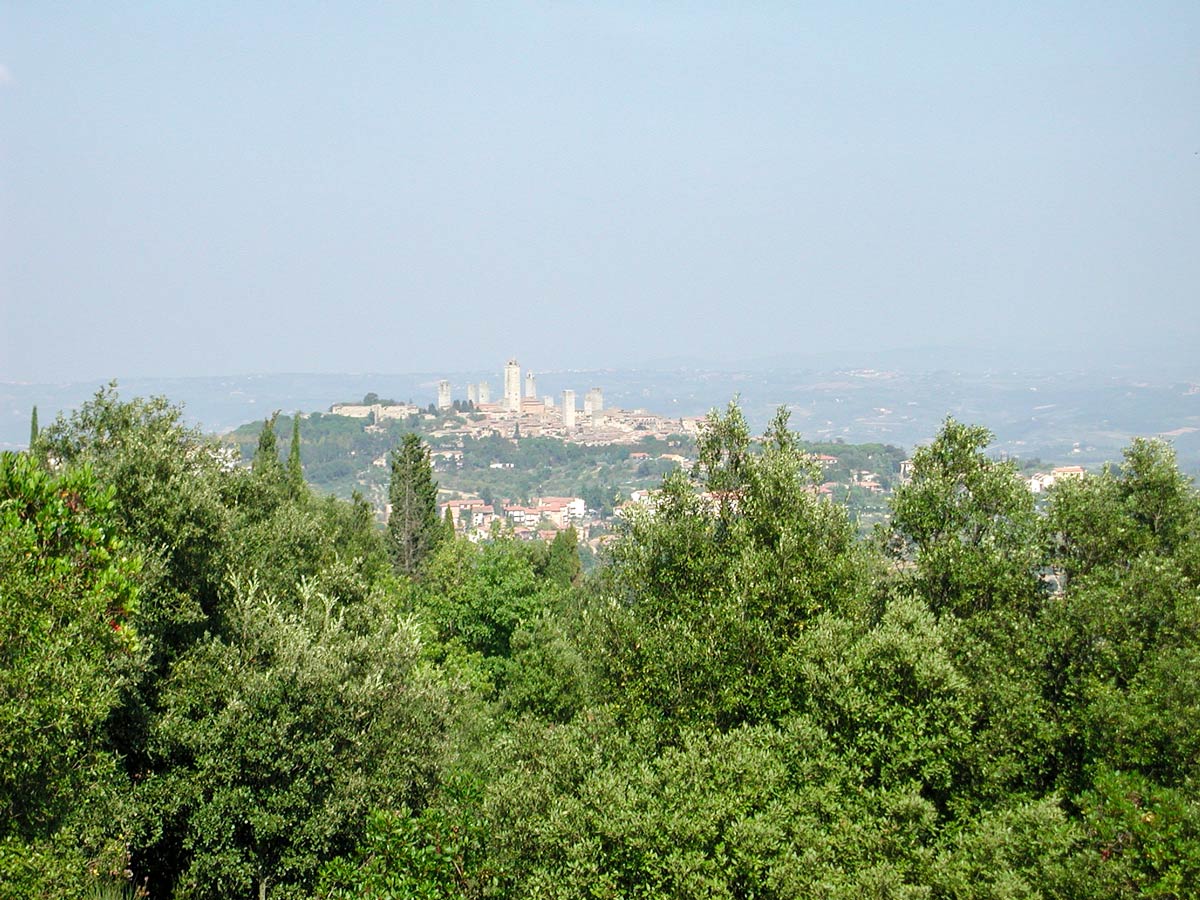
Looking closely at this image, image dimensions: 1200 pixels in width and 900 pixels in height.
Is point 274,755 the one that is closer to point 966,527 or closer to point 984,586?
point 984,586

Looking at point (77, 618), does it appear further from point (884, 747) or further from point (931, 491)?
point (931, 491)

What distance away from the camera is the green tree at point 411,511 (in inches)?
1903

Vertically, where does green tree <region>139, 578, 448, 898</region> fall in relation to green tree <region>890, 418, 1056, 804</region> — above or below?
below

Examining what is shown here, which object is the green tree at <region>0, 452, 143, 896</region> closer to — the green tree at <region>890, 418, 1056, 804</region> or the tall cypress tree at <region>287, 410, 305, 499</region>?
the green tree at <region>890, 418, 1056, 804</region>

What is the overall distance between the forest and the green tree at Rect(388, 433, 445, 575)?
32.4 metres

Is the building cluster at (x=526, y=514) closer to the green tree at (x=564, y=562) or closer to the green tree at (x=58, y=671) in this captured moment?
the green tree at (x=564, y=562)

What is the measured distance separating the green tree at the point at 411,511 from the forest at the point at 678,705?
32441 millimetres

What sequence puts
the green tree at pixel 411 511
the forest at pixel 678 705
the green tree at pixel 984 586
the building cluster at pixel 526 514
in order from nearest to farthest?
the forest at pixel 678 705
the green tree at pixel 984 586
the green tree at pixel 411 511
the building cluster at pixel 526 514

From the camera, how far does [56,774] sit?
9180mm

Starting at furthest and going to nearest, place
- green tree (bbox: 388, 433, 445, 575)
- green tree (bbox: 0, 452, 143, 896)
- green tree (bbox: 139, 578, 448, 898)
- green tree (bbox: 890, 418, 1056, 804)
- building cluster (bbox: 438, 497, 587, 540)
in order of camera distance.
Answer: building cluster (bbox: 438, 497, 587, 540) → green tree (bbox: 388, 433, 445, 575) → green tree (bbox: 139, 578, 448, 898) → green tree (bbox: 890, 418, 1056, 804) → green tree (bbox: 0, 452, 143, 896)

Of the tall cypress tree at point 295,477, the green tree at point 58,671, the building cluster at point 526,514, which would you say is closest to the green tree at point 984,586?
the green tree at point 58,671

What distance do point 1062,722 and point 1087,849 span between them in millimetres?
2862

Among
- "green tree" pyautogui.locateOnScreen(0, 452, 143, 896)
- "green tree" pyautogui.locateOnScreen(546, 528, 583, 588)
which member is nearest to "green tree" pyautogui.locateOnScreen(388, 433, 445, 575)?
"green tree" pyautogui.locateOnScreen(546, 528, 583, 588)

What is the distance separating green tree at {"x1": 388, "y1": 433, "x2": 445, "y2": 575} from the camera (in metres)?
48.3
